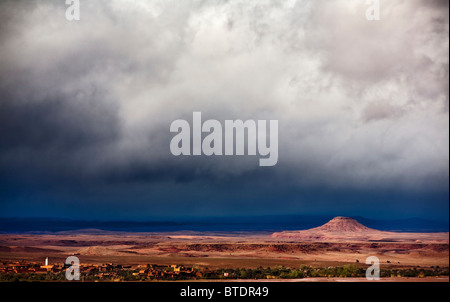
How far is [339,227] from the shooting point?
8606 centimetres

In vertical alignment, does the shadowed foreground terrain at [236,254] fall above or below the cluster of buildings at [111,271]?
below

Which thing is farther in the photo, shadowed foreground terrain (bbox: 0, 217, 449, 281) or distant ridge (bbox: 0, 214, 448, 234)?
distant ridge (bbox: 0, 214, 448, 234)

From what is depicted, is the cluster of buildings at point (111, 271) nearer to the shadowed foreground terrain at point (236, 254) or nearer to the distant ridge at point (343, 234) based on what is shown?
the shadowed foreground terrain at point (236, 254)

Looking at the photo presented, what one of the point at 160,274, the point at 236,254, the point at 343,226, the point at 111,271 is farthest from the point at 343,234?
the point at 160,274

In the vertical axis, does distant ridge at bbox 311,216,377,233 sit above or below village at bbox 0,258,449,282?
above

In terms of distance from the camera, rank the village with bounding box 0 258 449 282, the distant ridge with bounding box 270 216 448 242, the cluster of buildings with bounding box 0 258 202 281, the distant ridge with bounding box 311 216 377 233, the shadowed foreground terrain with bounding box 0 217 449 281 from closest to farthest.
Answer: the village with bounding box 0 258 449 282 → the cluster of buildings with bounding box 0 258 202 281 → the shadowed foreground terrain with bounding box 0 217 449 281 → the distant ridge with bounding box 270 216 448 242 → the distant ridge with bounding box 311 216 377 233

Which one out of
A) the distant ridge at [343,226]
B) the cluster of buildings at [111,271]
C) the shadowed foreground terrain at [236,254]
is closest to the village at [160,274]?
the cluster of buildings at [111,271]

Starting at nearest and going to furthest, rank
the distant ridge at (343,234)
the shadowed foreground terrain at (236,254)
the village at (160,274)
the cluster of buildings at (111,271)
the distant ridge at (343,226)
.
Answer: the village at (160,274)
the cluster of buildings at (111,271)
the shadowed foreground terrain at (236,254)
the distant ridge at (343,234)
the distant ridge at (343,226)

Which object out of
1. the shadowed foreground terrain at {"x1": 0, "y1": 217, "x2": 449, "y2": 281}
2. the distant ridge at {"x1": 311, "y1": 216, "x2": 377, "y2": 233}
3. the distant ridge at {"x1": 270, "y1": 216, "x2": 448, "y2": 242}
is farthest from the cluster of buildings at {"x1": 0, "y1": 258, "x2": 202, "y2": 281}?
the distant ridge at {"x1": 311, "y1": 216, "x2": 377, "y2": 233}

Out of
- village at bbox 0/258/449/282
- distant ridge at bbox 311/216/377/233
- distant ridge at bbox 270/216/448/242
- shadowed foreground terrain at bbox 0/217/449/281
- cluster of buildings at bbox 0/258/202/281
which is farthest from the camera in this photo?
distant ridge at bbox 311/216/377/233

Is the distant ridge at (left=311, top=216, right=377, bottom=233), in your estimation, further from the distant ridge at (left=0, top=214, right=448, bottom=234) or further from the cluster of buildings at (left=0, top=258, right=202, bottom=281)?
the cluster of buildings at (left=0, top=258, right=202, bottom=281)
